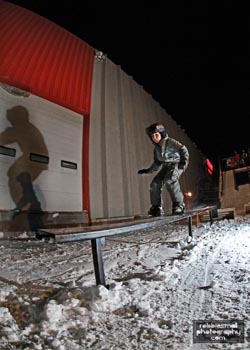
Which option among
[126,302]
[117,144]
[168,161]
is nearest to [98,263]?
[126,302]

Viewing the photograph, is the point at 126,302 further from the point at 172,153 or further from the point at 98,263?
the point at 172,153

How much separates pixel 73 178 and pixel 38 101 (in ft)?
9.71

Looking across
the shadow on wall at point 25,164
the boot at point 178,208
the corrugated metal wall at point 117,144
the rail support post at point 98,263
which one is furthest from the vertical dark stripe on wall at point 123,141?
the rail support post at point 98,263

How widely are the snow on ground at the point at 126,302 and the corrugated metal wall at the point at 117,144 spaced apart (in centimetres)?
626

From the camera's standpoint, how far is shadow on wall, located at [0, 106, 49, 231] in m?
7.24

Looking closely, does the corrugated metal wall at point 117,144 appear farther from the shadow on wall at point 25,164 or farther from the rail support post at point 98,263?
the rail support post at point 98,263

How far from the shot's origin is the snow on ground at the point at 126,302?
1.50 meters

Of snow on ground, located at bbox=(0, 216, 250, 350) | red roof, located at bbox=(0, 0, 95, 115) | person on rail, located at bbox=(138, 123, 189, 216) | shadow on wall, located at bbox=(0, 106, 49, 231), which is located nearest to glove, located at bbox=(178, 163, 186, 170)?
person on rail, located at bbox=(138, 123, 189, 216)

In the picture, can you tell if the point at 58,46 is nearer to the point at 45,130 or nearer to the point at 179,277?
the point at 45,130

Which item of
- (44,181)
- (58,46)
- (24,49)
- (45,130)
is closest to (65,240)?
(44,181)

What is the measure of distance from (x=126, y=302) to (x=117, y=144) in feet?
29.8

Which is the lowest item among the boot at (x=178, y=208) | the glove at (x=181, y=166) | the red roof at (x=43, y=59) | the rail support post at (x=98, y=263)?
the rail support post at (x=98, y=263)

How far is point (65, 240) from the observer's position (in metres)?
1.96

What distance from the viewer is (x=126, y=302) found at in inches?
78.7
